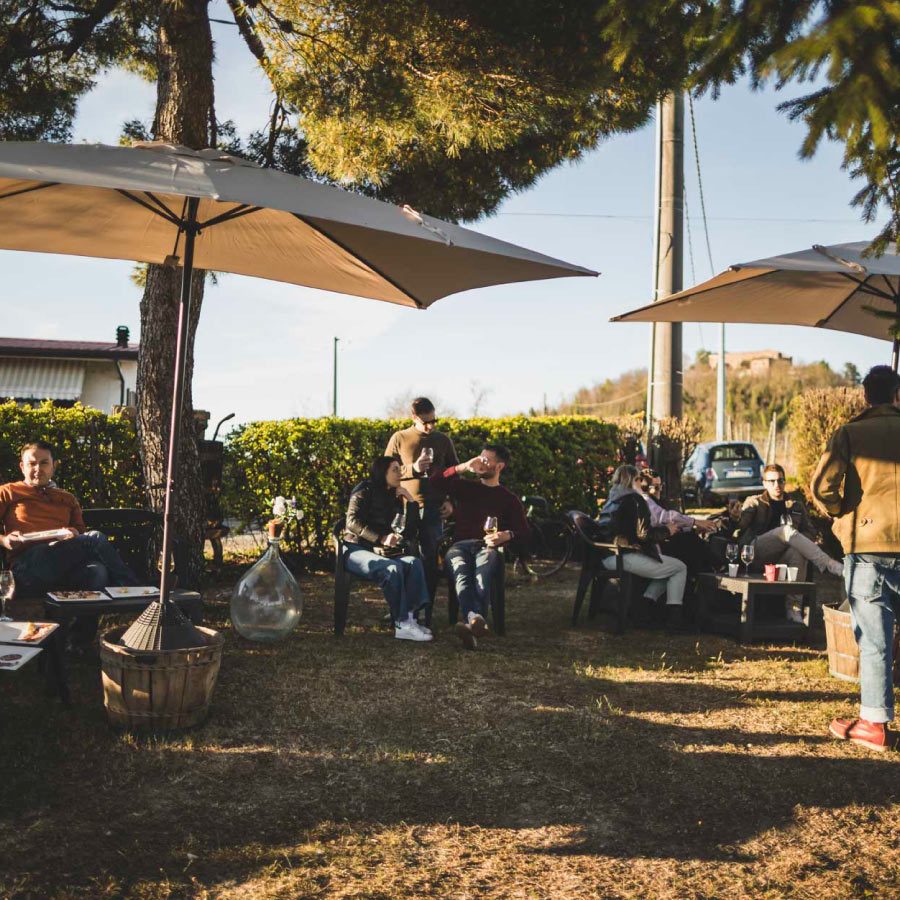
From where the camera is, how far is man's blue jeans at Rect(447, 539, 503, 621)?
20.7 feet

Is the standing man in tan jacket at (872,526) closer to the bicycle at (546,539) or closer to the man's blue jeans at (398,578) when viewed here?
the man's blue jeans at (398,578)

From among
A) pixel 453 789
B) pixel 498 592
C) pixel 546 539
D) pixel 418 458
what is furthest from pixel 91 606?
pixel 546 539

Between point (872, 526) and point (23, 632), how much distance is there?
13.1 feet

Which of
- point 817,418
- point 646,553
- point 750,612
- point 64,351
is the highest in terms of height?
point 64,351

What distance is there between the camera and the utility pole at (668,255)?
521 inches

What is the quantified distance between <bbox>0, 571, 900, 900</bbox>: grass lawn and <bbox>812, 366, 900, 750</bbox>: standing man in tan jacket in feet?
0.90

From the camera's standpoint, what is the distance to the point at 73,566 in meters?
5.59

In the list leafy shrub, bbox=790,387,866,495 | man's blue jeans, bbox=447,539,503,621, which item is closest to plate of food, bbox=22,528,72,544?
man's blue jeans, bbox=447,539,503,621

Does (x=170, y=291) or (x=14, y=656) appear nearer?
(x=14, y=656)

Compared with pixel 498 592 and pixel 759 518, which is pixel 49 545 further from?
pixel 759 518

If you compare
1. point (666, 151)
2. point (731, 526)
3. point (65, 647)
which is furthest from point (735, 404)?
point (65, 647)

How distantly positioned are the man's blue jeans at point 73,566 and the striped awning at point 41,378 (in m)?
20.7

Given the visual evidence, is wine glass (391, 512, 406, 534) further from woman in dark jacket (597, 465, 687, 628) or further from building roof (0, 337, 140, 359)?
building roof (0, 337, 140, 359)

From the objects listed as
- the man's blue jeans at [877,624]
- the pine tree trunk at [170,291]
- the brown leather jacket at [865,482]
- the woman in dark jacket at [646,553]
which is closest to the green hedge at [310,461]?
the pine tree trunk at [170,291]
